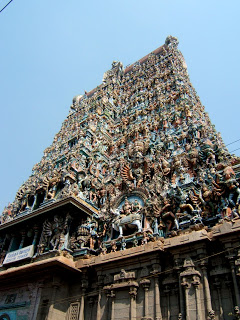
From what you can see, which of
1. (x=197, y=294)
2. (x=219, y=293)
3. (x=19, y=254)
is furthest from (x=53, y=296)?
(x=219, y=293)

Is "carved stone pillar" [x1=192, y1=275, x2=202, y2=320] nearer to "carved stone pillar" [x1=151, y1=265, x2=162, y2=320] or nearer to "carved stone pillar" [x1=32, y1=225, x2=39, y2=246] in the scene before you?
"carved stone pillar" [x1=151, y1=265, x2=162, y2=320]

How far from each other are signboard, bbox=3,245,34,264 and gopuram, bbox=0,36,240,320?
6cm

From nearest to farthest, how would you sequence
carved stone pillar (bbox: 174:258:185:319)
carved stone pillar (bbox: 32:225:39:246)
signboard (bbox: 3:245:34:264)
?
carved stone pillar (bbox: 174:258:185:319)
signboard (bbox: 3:245:34:264)
carved stone pillar (bbox: 32:225:39:246)

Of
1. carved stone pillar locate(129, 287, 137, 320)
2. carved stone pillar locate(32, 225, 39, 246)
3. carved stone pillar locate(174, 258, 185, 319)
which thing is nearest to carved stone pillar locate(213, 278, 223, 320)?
carved stone pillar locate(174, 258, 185, 319)

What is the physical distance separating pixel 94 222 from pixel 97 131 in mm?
9426

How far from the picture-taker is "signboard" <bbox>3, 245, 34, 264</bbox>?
1561 centimetres

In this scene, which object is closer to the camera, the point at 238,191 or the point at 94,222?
the point at 238,191

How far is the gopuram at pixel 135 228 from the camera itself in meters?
10.3

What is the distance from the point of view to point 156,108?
2228cm

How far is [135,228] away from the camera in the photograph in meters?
14.1

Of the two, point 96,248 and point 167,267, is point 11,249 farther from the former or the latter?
point 167,267

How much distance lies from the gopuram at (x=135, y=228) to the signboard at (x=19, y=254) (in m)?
0.06

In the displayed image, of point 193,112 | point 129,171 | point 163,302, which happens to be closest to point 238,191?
point 163,302

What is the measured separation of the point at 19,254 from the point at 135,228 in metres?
7.03
